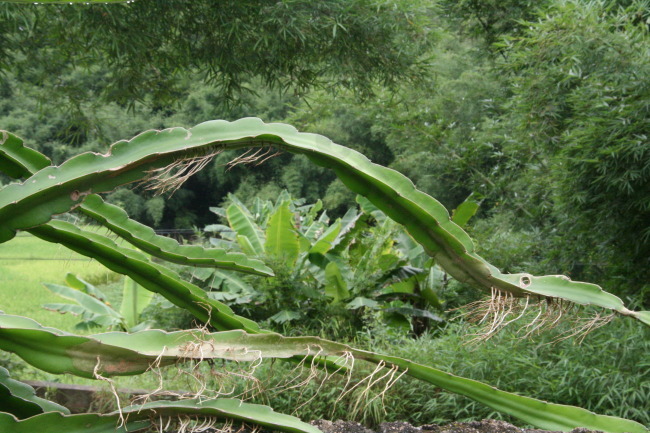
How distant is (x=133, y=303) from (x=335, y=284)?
137 centimetres

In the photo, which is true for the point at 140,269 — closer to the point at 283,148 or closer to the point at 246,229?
the point at 283,148

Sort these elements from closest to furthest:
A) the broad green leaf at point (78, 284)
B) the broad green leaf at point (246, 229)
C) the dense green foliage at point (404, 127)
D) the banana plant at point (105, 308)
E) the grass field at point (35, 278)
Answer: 1. the dense green foliage at point (404, 127)
2. the banana plant at point (105, 308)
3. the broad green leaf at point (78, 284)
4. the broad green leaf at point (246, 229)
5. the grass field at point (35, 278)

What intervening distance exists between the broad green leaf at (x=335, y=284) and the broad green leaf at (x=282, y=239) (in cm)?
34

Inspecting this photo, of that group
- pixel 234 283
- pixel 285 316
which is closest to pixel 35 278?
pixel 234 283

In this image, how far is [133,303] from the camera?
12.7ft

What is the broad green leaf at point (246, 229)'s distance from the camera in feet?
13.4

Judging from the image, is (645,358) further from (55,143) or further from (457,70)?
(55,143)

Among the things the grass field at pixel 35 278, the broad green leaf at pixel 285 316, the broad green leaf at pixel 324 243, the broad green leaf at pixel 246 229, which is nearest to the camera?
the broad green leaf at pixel 285 316

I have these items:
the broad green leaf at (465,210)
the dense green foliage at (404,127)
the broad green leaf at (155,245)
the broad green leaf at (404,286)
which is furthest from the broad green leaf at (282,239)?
the broad green leaf at (155,245)

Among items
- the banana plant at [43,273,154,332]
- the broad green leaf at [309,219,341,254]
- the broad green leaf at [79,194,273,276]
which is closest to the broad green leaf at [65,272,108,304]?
the banana plant at [43,273,154,332]

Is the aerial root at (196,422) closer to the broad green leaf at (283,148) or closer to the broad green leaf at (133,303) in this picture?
the broad green leaf at (283,148)

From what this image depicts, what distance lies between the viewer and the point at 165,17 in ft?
9.11

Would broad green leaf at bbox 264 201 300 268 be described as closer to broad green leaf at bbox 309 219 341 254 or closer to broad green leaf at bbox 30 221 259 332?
broad green leaf at bbox 309 219 341 254

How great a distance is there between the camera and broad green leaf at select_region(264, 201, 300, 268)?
365 cm
